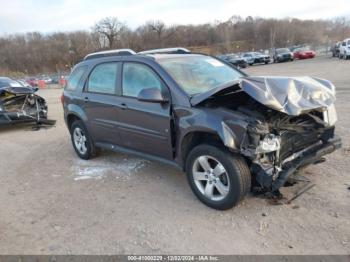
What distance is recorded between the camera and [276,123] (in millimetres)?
3863

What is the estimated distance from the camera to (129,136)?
5.06 meters

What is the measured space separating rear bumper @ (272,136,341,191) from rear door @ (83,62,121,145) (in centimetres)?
244

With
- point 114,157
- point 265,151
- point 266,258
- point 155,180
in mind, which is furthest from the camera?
point 114,157

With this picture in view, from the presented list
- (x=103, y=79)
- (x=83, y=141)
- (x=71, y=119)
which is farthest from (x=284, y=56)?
(x=103, y=79)

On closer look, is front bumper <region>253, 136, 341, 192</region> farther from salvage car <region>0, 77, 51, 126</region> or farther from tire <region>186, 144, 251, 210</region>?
salvage car <region>0, 77, 51, 126</region>

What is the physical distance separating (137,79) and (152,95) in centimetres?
70

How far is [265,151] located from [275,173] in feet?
0.91

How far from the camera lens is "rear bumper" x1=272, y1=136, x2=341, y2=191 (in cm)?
378

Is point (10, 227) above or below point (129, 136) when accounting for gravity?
below

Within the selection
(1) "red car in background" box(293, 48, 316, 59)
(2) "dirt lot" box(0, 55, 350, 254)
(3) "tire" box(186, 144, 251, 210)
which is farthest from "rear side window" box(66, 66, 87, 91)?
(1) "red car in background" box(293, 48, 316, 59)

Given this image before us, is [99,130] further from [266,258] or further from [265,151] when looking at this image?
[266,258]

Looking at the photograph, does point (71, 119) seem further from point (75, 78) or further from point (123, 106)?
point (123, 106)

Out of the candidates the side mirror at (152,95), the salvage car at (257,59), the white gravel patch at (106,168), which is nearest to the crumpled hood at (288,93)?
the side mirror at (152,95)

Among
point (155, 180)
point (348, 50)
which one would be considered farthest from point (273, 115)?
point (348, 50)
